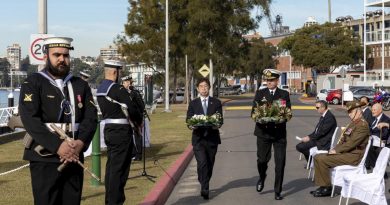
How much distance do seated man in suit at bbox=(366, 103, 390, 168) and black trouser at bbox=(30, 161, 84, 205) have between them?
793 centimetres

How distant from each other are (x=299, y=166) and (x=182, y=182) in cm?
343

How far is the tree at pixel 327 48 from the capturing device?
76562mm

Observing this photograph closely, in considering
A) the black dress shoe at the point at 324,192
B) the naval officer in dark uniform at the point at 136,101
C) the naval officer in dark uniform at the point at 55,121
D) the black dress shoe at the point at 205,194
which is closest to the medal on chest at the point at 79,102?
the naval officer in dark uniform at the point at 55,121

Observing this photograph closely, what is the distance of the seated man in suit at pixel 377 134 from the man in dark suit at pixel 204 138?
149 inches

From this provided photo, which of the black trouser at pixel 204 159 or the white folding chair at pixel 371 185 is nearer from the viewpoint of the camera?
the white folding chair at pixel 371 185

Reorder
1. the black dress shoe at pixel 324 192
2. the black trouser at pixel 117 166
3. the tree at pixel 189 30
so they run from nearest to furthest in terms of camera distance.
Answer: the black trouser at pixel 117 166, the black dress shoe at pixel 324 192, the tree at pixel 189 30

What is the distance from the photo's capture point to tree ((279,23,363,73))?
7656 centimetres

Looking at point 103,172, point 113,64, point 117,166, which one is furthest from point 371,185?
point 103,172

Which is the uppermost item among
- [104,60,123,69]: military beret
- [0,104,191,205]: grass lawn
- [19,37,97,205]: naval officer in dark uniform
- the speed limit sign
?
the speed limit sign

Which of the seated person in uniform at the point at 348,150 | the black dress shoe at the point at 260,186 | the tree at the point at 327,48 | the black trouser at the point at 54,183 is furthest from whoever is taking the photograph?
the tree at the point at 327,48

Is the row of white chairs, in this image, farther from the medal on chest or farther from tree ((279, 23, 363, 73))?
tree ((279, 23, 363, 73))

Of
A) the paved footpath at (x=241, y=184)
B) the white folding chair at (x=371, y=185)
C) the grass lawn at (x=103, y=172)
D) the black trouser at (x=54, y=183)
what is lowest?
the paved footpath at (x=241, y=184)

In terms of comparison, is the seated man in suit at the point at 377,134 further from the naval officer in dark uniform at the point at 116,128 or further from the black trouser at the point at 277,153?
the naval officer in dark uniform at the point at 116,128

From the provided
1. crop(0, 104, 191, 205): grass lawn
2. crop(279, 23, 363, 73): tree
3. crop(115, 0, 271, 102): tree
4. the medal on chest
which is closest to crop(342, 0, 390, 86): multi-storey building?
crop(279, 23, 363, 73): tree
